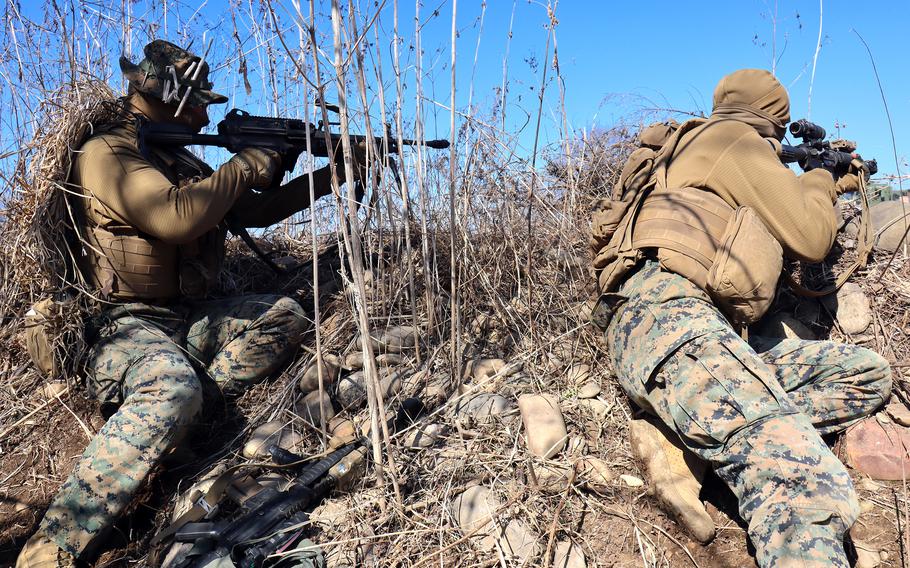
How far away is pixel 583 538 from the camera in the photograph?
224cm

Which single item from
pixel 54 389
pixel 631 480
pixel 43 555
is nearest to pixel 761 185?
pixel 631 480

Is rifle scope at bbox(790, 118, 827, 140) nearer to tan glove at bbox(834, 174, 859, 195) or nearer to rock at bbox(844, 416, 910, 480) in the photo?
tan glove at bbox(834, 174, 859, 195)

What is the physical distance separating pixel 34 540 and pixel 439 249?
2.14m

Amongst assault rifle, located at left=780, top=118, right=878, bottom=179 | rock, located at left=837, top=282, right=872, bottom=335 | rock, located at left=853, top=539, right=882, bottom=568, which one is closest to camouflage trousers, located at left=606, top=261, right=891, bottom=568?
rock, located at left=853, top=539, right=882, bottom=568

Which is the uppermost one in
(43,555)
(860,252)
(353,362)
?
→ (860,252)

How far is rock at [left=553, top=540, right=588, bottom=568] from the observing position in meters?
2.15

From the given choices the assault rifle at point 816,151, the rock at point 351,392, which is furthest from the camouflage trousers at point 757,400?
the rock at point 351,392

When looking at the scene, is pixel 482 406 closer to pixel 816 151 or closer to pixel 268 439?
pixel 268 439

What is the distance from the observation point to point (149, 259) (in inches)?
117

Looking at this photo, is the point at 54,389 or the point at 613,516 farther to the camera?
the point at 54,389

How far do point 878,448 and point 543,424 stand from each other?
1381mm

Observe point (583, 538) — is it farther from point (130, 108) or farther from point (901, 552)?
point (130, 108)

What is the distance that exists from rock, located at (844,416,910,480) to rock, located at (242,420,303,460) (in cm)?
237

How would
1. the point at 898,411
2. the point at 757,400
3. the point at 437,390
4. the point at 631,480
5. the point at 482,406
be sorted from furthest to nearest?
1. the point at 437,390
2. the point at 482,406
3. the point at 898,411
4. the point at 631,480
5. the point at 757,400
